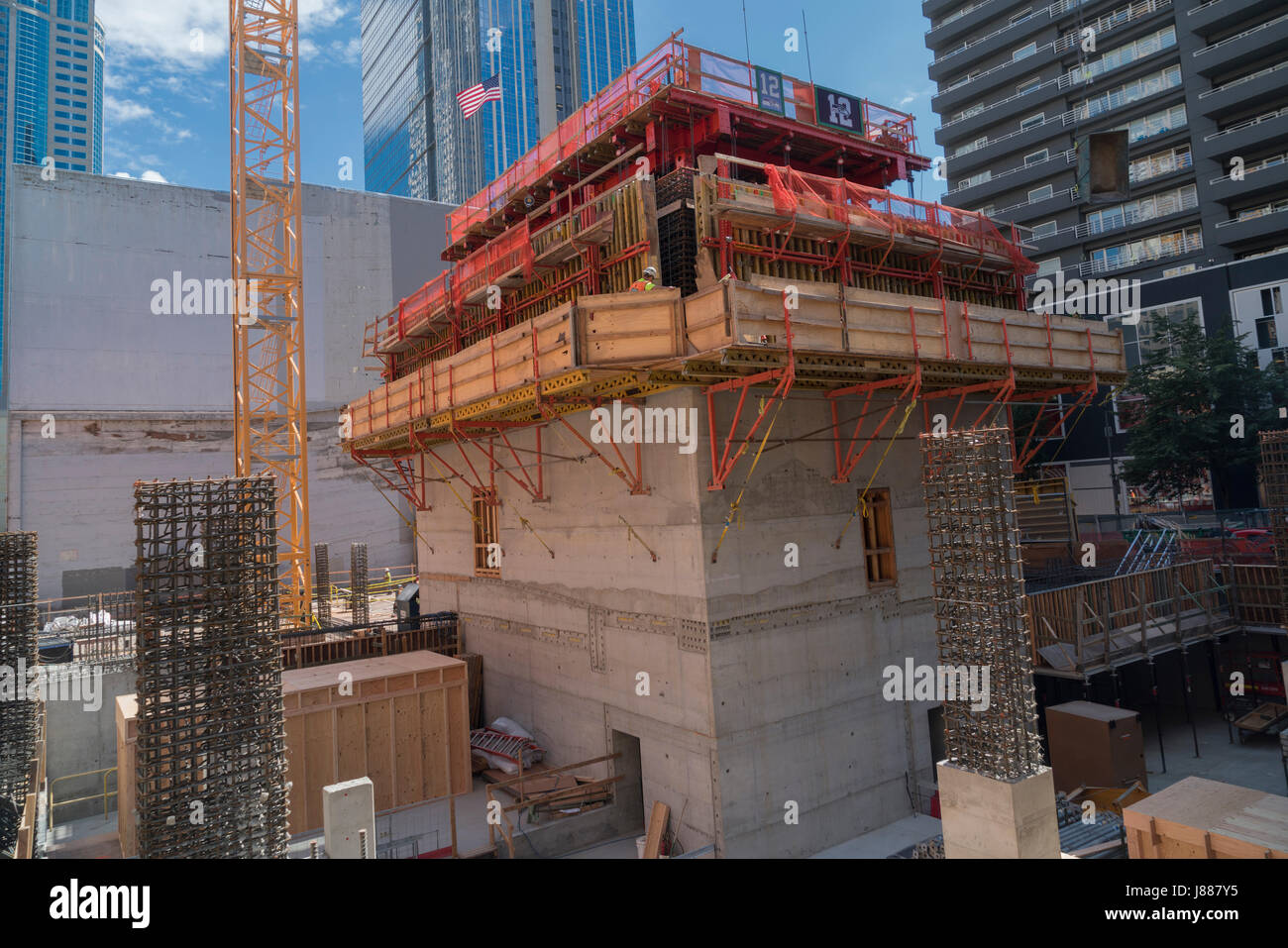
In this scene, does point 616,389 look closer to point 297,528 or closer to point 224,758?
point 224,758

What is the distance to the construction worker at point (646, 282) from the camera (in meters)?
12.6

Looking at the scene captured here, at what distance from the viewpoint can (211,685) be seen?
9070 millimetres

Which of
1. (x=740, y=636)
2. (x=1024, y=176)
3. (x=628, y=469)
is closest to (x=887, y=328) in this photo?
(x=628, y=469)

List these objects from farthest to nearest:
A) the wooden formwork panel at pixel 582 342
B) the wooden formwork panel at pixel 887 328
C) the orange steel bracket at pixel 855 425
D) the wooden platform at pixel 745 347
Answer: the orange steel bracket at pixel 855 425 < the wooden formwork panel at pixel 582 342 < the wooden platform at pixel 745 347 < the wooden formwork panel at pixel 887 328

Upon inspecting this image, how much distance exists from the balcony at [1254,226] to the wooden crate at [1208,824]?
167 feet

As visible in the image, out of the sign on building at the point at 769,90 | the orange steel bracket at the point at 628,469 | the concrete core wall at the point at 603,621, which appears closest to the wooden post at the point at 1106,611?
the concrete core wall at the point at 603,621

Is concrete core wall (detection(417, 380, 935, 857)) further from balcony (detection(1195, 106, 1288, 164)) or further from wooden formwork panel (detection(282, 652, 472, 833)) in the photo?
balcony (detection(1195, 106, 1288, 164))

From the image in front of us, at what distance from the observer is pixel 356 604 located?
30.9 m

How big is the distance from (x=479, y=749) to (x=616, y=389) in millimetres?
9829

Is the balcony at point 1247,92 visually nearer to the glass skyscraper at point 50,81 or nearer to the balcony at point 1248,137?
the balcony at point 1248,137

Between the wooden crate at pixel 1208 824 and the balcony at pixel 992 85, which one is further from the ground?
the balcony at pixel 992 85

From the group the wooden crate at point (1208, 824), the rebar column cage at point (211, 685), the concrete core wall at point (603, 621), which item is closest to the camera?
the rebar column cage at point (211, 685)

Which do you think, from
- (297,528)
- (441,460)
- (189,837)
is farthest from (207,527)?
(297,528)

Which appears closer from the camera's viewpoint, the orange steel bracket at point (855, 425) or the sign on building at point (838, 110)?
the orange steel bracket at point (855, 425)
